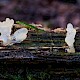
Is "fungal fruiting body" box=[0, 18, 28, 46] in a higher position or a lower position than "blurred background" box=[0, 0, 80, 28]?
lower

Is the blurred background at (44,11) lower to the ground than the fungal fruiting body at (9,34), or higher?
higher

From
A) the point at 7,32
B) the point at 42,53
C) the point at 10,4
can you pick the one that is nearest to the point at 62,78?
the point at 42,53

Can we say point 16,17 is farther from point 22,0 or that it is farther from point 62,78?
point 62,78

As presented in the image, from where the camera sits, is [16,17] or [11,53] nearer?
[11,53]

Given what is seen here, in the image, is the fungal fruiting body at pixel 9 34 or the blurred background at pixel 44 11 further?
the blurred background at pixel 44 11

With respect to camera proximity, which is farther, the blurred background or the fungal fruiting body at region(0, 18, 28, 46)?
the blurred background
